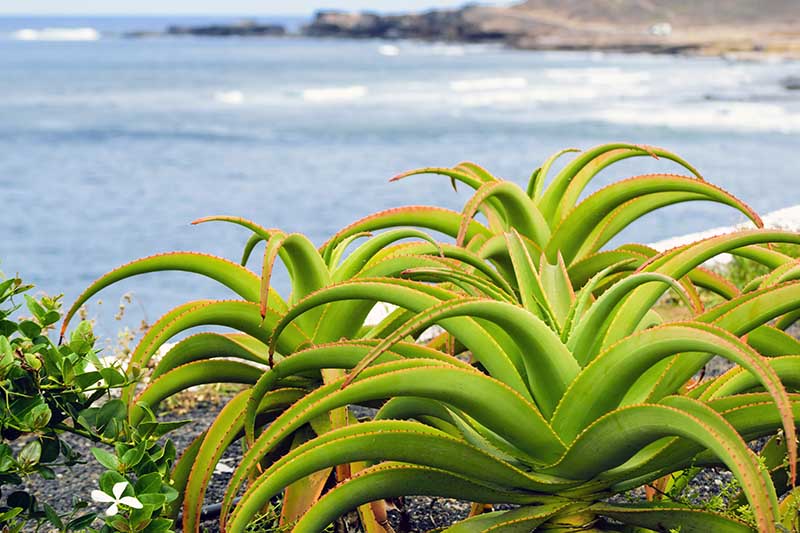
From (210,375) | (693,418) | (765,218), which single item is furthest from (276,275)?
(693,418)

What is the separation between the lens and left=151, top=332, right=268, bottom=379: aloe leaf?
2.46 metres

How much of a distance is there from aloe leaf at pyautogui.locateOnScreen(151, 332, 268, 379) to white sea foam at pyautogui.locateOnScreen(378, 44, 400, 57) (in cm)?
8072

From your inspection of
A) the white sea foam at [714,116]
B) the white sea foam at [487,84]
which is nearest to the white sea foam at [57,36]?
the white sea foam at [487,84]

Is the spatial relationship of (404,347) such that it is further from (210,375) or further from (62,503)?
(62,503)

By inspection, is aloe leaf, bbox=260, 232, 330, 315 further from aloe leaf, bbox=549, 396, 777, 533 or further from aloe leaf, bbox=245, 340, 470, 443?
aloe leaf, bbox=549, 396, 777, 533

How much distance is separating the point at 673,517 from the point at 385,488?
0.57 meters

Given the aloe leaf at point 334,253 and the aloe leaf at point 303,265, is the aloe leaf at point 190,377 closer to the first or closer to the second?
the aloe leaf at point 303,265

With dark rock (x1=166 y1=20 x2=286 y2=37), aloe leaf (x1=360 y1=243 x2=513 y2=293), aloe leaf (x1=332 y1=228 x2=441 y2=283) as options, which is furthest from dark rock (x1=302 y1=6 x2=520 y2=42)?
aloe leaf (x1=332 y1=228 x2=441 y2=283)

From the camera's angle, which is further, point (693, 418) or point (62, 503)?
point (62, 503)

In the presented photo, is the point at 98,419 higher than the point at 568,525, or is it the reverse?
the point at 98,419

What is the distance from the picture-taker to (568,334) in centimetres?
215

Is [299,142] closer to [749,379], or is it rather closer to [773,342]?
[773,342]

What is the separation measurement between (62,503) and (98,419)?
1.20 metres

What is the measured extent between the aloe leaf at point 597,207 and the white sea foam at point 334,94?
39938 millimetres
